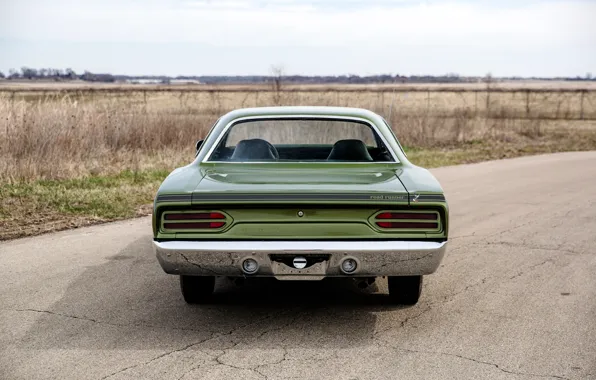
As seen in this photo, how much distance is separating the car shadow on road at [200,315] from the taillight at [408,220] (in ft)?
2.45

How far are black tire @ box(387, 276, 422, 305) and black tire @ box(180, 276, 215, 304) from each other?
1.35 meters

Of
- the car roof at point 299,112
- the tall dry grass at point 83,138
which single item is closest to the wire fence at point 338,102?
the tall dry grass at point 83,138

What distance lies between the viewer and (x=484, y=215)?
10.0 metres

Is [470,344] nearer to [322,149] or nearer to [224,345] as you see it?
[224,345]

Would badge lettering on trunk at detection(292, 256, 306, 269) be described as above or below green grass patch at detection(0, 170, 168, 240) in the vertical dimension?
above

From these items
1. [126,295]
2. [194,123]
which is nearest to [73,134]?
[194,123]

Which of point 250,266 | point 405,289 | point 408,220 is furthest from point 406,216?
point 250,266

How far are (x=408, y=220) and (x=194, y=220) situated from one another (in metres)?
1.37

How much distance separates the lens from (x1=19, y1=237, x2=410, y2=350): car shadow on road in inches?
193

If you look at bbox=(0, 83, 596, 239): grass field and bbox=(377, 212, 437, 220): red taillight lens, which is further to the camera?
bbox=(0, 83, 596, 239): grass field

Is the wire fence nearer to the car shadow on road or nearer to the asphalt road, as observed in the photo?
the asphalt road

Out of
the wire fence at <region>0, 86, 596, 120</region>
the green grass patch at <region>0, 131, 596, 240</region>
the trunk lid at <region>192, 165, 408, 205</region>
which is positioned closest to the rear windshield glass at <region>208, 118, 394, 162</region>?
the trunk lid at <region>192, 165, 408, 205</region>

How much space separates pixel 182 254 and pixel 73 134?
10925 millimetres

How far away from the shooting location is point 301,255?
480 centimetres
